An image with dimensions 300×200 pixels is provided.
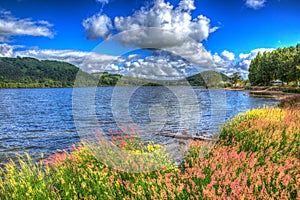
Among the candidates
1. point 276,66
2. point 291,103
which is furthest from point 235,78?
point 291,103

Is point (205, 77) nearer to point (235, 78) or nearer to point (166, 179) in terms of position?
point (166, 179)

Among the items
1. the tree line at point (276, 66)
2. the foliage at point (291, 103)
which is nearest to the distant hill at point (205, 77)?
the foliage at point (291, 103)

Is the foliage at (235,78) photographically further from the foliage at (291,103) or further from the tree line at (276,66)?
the foliage at (291,103)

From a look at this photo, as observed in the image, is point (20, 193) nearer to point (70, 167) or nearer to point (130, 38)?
point (70, 167)

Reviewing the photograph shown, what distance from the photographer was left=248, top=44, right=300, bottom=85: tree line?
3065 inches

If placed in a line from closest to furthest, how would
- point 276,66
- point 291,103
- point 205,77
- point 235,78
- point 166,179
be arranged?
point 166,179 < point 205,77 < point 291,103 < point 276,66 < point 235,78

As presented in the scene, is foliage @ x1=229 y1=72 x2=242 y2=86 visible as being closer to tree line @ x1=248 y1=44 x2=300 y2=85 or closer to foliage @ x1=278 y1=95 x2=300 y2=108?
tree line @ x1=248 y1=44 x2=300 y2=85

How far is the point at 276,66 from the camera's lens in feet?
295

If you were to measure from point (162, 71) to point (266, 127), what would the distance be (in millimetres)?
5476

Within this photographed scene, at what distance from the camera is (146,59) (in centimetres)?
1046

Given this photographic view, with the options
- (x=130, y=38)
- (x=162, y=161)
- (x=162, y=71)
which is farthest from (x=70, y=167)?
(x=162, y=71)

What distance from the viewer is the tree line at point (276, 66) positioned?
255 ft

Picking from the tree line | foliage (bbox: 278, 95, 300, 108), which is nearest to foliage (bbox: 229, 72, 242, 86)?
the tree line

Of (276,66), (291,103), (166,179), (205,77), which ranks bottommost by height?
(166,179)
